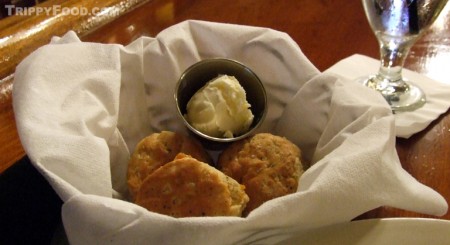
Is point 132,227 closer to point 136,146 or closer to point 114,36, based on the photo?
point 136,146

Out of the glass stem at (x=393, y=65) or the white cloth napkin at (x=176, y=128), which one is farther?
the glass stem at (x=393, y=65)

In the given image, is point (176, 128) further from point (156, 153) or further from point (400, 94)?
point (400, 94)

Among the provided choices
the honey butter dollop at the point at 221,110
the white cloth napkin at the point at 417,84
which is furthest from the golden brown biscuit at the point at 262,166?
the white cloth napkin at the point at 417,84

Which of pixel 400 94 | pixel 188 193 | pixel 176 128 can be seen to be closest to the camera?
pixel 188 193

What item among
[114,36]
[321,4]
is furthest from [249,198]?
[321,4]

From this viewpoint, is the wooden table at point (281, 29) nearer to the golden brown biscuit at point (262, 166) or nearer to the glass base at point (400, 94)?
the glass base at point (400, 94)

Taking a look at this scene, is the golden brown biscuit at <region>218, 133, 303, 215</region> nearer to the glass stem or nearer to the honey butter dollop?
the honey butter dollop

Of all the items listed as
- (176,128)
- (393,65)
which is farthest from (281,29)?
(176,128)
